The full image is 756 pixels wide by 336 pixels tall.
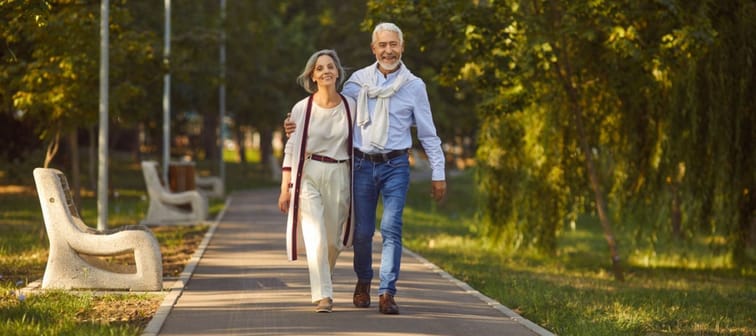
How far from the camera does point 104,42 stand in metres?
18.5

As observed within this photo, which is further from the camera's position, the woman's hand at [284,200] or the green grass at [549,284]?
the green grass at [549,284]

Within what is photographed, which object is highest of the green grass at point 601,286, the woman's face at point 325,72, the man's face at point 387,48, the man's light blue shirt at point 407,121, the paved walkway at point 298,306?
the man's face at point 387,48

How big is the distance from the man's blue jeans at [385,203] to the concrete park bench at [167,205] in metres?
14.5

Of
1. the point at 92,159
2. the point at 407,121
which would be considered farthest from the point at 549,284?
the point at 92,159

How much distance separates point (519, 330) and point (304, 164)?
1933 millimetres

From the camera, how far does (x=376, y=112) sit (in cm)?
964

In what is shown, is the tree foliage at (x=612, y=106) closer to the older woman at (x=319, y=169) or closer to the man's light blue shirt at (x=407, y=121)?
the man's light blue shirt at (x=407, y=121)

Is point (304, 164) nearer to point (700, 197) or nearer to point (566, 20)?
point (566, 20)

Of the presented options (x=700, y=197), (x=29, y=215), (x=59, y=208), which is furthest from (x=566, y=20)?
(x=29, y=215)

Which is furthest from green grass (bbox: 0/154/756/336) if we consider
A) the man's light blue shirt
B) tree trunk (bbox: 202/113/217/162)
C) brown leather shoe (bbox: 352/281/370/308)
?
tree trunk (bbox: 202/113/217/162)

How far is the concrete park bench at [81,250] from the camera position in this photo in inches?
448

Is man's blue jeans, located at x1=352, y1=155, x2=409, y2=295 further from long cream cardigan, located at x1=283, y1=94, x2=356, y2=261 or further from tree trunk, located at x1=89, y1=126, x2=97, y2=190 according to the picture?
tree trunk, located at x1=89, y1=126, x2=97, y2=190

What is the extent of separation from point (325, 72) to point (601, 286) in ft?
24.1

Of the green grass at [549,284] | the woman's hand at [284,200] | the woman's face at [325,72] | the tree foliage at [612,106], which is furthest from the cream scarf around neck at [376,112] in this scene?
the tree foliage at [612,106]
